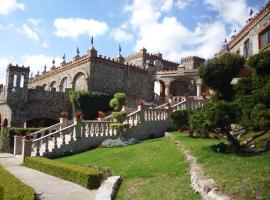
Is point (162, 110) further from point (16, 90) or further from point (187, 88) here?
point (187, 88)

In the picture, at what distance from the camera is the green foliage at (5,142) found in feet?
80.0

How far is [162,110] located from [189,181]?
13693 millimetres

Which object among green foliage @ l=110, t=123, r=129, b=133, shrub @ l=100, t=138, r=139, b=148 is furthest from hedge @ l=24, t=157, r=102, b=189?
Result: green foliage @ l=110, t=123, r=129, b=133

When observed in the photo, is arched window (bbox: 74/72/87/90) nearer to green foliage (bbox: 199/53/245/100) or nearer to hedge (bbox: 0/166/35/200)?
green foliage (bbox: 199/53/245/100)

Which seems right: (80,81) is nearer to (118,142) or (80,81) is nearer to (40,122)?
(40,122)

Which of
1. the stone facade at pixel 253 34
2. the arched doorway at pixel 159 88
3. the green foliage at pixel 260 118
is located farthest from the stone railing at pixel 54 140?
the arched doorway at pixel 159 88

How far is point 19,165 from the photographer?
18500mm

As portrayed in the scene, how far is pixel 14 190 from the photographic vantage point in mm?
9750

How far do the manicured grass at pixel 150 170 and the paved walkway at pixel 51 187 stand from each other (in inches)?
61.1

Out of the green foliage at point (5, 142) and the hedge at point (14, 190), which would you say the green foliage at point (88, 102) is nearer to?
the green foliage at point (5, 142)

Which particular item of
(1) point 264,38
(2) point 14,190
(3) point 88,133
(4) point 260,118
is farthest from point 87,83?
(2) point 14,190

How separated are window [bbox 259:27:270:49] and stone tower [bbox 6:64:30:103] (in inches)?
843

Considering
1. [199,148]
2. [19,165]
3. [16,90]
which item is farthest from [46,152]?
[16,90]

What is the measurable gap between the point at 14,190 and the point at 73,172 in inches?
155
